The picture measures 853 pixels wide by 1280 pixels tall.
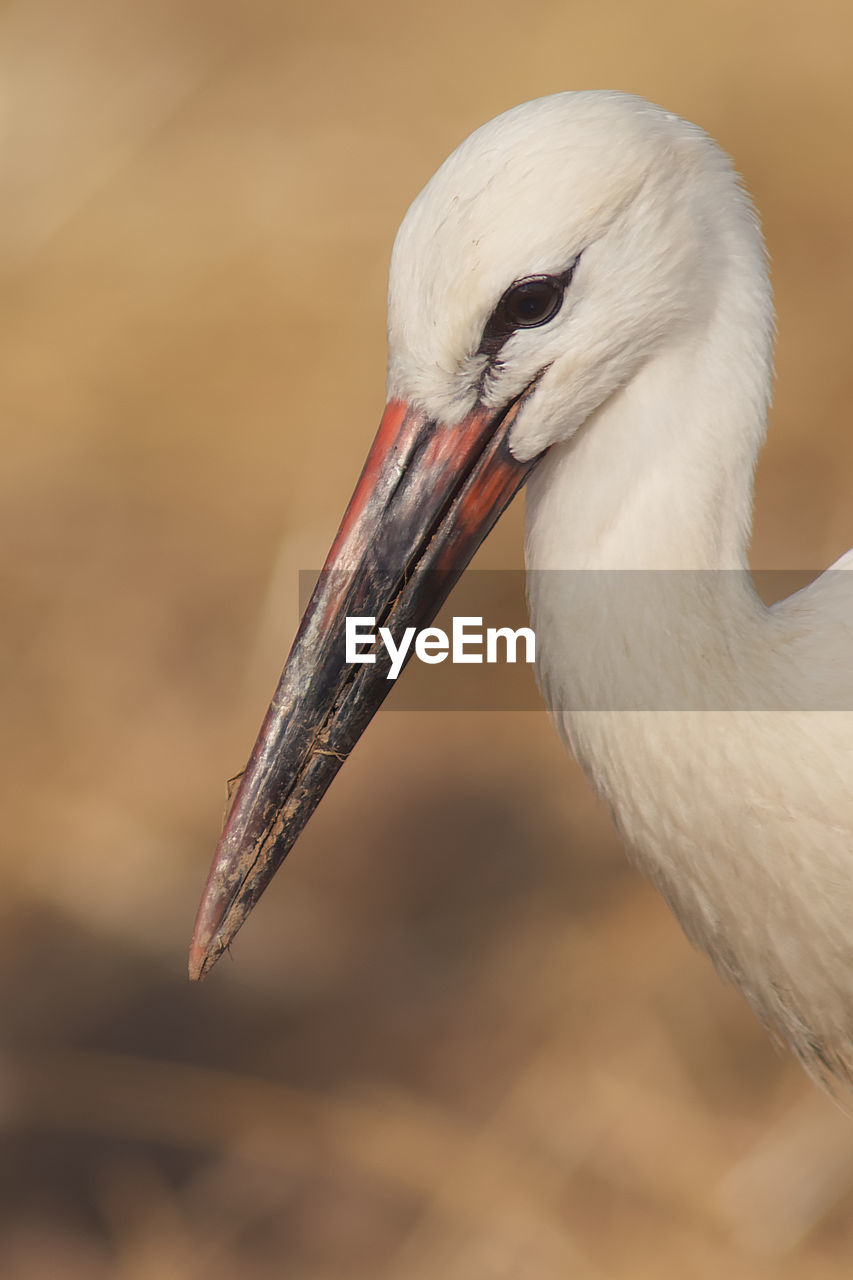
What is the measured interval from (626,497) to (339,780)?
1.83m

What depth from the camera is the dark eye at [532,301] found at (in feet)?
3.21

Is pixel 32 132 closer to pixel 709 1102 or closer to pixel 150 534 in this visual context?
pixel 150 534

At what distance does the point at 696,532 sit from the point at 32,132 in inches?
119

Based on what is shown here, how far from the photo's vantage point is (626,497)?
3.35 feet

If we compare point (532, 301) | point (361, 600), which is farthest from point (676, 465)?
point (361, 600)

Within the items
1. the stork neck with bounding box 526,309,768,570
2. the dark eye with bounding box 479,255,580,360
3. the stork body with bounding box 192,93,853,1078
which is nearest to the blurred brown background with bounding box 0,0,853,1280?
the stork body with bounding box 192,93,853,1078

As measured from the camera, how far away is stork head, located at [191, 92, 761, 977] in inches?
38.0

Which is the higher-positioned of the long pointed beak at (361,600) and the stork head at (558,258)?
the stork head at (558,258)

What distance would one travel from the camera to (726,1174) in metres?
2.17

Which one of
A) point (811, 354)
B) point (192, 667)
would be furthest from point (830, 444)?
point (192, 667)

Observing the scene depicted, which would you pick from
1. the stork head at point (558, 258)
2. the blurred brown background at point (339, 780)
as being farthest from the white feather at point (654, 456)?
the blurred brown background at point (339, 780)

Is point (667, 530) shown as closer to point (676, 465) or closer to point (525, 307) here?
point (676, 465)

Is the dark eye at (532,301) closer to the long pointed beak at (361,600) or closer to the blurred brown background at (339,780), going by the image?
the long pointed beak at (361,600)

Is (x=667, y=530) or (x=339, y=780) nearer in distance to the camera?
(x=667, y=530)
